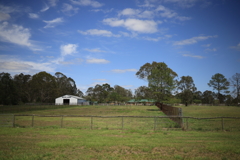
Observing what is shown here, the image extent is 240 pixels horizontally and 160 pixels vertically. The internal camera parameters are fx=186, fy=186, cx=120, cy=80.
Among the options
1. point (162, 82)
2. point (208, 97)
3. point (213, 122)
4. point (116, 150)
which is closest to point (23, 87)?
point (162, 82)

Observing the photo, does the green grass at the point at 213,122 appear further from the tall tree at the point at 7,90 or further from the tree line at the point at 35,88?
the tree line at the point at 35,88

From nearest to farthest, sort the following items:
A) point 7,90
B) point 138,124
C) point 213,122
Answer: point 138,124, point 213,122, point 7,90

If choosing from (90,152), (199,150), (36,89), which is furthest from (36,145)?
(36,89)

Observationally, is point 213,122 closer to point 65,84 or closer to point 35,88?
point 35,88

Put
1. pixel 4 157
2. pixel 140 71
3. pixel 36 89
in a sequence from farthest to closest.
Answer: pixel 36 89 < pixel 140 71 < pixel 4 157

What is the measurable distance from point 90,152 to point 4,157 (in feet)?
11.9

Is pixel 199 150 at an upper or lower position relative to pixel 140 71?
lower

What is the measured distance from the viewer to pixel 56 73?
123875mm

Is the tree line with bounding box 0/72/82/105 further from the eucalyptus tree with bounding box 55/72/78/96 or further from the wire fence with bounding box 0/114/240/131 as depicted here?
the wire fence with bounding box 0/114/240/131

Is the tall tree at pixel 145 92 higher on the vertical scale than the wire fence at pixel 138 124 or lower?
higher

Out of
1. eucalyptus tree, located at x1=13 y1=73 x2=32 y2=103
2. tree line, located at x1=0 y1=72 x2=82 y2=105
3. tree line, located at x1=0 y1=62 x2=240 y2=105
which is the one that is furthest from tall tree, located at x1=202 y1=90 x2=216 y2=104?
eucalyptus tree, located at x1=13 y1=73 x2=32 y2=103

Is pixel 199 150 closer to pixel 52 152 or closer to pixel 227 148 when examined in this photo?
pixel 227 148

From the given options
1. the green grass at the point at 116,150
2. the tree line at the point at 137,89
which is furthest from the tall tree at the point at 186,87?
the green grass at the point at 116,150

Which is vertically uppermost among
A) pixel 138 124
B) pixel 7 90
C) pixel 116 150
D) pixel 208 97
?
pixel 7 90
